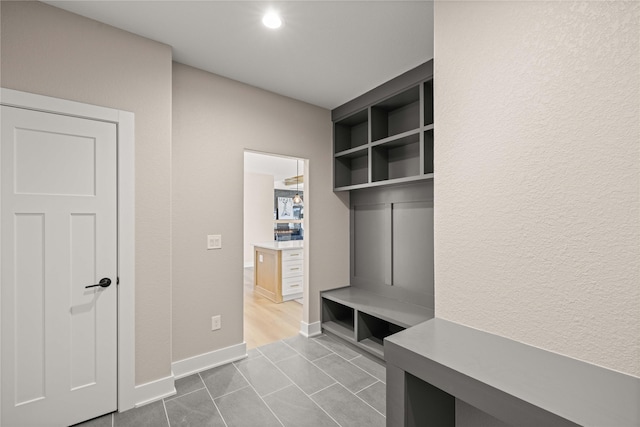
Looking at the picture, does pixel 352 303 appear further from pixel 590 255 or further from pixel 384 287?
pixel 590 255

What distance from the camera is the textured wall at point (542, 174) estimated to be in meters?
0.87

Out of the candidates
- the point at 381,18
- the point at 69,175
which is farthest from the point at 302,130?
the point at 69,175

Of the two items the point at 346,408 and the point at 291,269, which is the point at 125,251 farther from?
the point at 291,269

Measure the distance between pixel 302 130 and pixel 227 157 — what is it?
0.99 meters

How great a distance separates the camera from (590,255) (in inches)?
36.2

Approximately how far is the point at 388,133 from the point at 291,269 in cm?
270

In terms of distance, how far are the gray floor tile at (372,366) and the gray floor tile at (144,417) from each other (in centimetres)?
158

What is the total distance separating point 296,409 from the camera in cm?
198

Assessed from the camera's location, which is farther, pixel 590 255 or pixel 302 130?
pixel 302 130

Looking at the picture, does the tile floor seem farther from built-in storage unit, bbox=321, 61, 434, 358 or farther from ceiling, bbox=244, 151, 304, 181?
ceiling, bbox=244, 151, 304, 181

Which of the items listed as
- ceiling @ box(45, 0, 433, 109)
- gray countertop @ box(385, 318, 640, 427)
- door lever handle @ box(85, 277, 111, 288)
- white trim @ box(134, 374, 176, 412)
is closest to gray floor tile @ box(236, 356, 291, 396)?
white trim @ box(134, 374, 176, 412)

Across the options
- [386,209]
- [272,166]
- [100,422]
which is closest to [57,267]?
[100,422]

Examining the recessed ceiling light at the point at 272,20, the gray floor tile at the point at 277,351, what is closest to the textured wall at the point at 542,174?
the recessed ceiling light at the point at 272,20

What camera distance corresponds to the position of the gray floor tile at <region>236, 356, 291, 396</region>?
7.32 ft
